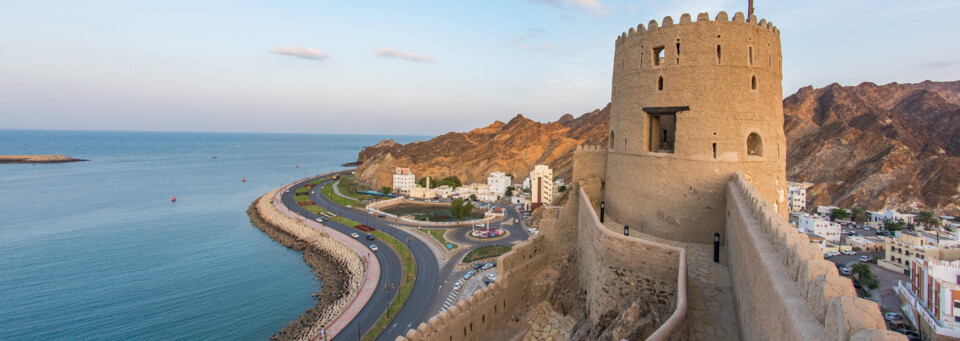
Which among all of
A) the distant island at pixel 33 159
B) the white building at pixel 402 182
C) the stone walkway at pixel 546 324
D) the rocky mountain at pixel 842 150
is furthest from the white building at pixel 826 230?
the distant island at pixel 33 159

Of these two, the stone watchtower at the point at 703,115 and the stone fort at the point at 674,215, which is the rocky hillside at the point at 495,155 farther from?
the stone watchtower at the point at 703,115

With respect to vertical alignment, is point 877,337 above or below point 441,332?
above

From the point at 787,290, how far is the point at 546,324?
12326 mm

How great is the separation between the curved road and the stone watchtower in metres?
24.3

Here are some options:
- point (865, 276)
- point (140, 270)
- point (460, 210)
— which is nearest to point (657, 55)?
point (865, 276)

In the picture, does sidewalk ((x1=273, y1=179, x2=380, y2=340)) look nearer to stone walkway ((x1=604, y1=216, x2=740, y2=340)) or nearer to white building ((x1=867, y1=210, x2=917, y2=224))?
stone walkway ((x1=604, y1=216, x2=740, y2=340))

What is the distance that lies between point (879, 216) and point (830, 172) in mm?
22037

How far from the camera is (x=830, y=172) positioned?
90000 millimetres

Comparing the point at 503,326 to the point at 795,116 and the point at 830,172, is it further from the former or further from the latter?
the point at 795,116

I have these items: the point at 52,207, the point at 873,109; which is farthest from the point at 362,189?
the point at 873,109

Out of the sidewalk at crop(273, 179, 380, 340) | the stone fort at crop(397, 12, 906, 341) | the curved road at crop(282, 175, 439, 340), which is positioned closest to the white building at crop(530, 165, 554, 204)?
the curved road at crop(282, 175, 439, 340)

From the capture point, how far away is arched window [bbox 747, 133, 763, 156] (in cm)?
1369

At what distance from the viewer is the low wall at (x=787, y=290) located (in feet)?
12.6

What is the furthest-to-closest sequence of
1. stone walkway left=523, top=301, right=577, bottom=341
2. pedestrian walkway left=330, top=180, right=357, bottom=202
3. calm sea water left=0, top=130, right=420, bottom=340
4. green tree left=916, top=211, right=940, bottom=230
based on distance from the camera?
pedestrian walkway left=330, top=180, right=357, bottom=202
green tree left=916, top=211, right=940, bottom=230
calm sea water left=0, top=130, right=420, bottom=340
stone walkway left=523, top=301, right=577, bottom=341
